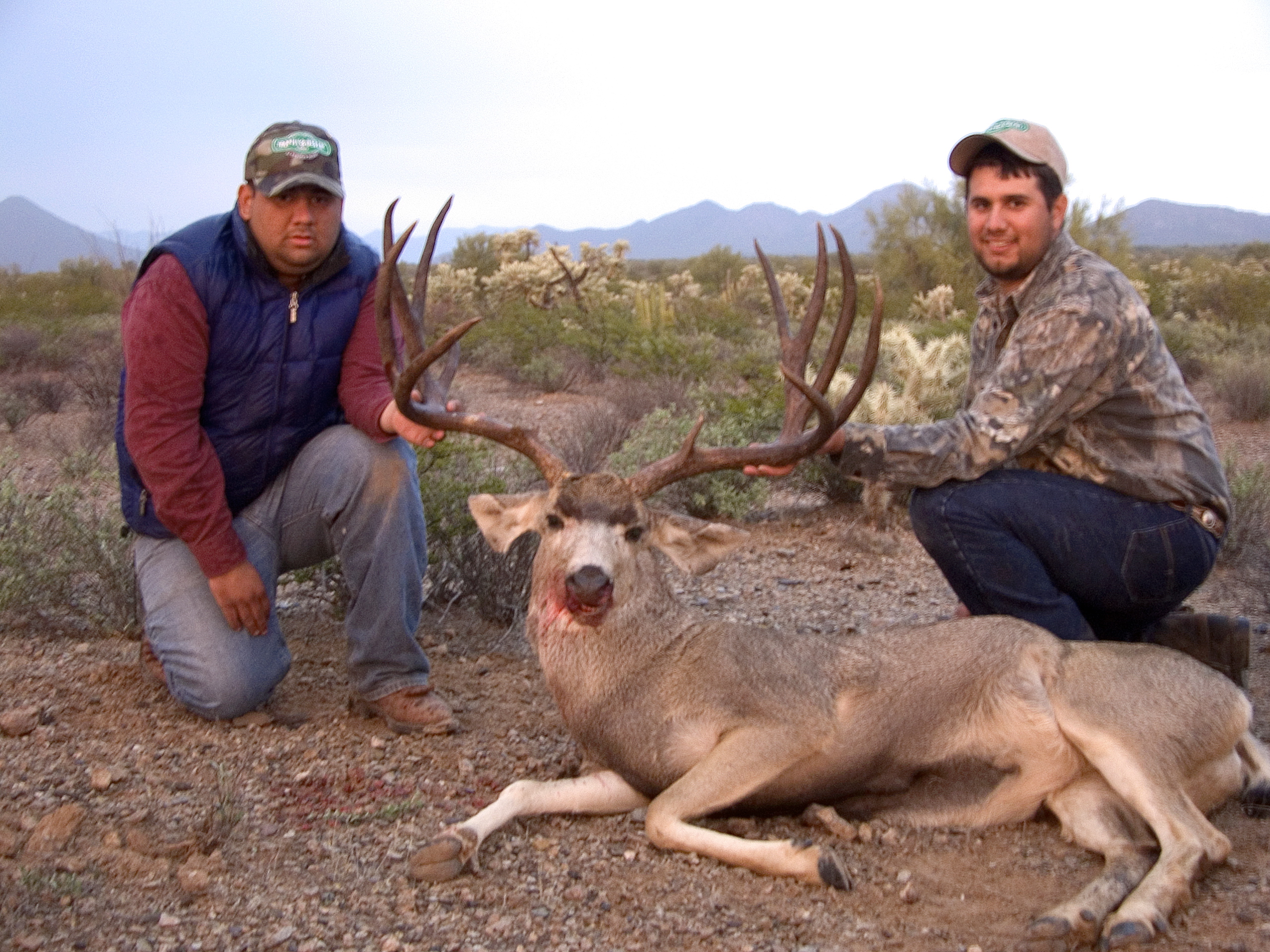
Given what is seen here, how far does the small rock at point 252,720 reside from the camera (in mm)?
4848

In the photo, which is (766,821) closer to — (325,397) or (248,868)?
(248,868)

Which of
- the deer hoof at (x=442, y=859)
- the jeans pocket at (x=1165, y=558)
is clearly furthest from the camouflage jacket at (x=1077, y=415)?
the deer hoof at (x=442, y=859)

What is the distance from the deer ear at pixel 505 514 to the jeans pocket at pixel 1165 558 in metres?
2.34

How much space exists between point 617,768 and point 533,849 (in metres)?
0.45

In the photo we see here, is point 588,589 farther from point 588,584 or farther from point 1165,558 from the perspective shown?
point 1165,558

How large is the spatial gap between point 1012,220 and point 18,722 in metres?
4.42

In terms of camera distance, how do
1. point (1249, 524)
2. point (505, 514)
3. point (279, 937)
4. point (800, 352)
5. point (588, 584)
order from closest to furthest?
point (279, 937)
point (588, 584)
point (800, 352)
point (505, 514)
point (1249, 524)

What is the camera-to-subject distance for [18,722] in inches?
181

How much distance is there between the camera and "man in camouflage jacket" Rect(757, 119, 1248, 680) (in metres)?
4.63

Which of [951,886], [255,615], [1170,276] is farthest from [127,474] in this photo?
[1170,276]

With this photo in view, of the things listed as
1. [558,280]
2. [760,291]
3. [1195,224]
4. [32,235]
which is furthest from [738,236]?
[558,280]

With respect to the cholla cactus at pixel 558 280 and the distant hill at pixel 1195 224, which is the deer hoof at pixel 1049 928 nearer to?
the cholla cactus at pixel 558 280

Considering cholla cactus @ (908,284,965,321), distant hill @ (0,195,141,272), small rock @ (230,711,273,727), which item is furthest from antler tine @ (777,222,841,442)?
distant hill @ (0,195,141,272)

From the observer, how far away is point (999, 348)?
5.21m
